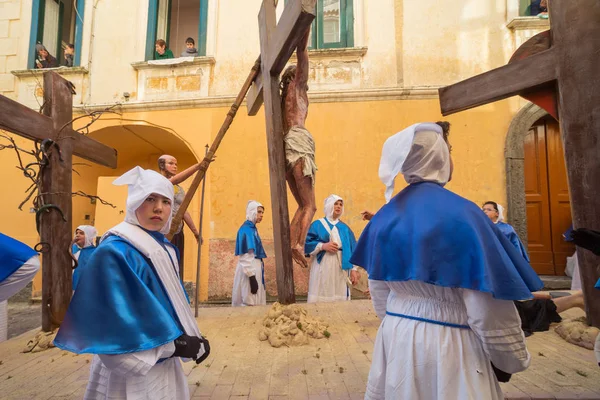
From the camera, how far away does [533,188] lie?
8.46 metres

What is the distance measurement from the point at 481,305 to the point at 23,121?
437 cm

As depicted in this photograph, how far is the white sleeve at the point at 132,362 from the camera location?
1.64 metres

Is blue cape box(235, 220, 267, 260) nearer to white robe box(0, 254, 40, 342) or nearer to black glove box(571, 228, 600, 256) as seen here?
white robe box(0, 254, 40, 342)

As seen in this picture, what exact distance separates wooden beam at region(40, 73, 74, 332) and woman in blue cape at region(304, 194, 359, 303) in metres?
3.34

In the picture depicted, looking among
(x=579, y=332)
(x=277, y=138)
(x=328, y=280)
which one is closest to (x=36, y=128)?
(x=277, y=138)

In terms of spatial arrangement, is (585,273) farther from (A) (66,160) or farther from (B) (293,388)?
(A) (66,160)

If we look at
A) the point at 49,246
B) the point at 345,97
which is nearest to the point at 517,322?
the point at 49,246

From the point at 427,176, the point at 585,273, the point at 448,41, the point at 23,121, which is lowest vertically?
the point at 585,273

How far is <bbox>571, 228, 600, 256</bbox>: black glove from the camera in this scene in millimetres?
1857

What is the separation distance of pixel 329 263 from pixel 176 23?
9126 millimetres

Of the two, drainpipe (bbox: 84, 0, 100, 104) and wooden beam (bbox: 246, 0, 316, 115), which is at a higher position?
drainpipe (bbox: 84, 0, 100, 104)

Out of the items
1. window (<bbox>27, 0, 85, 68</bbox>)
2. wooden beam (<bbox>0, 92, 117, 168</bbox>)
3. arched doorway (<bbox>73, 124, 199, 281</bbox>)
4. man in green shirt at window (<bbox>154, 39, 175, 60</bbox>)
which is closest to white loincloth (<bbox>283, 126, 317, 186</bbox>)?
wooden beam (<bbox>0, 92, 117, 168</bbox>)

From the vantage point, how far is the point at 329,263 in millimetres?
6008

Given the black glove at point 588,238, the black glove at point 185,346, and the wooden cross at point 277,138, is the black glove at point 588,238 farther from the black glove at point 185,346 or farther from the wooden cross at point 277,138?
the wooden cross at point 277,138
